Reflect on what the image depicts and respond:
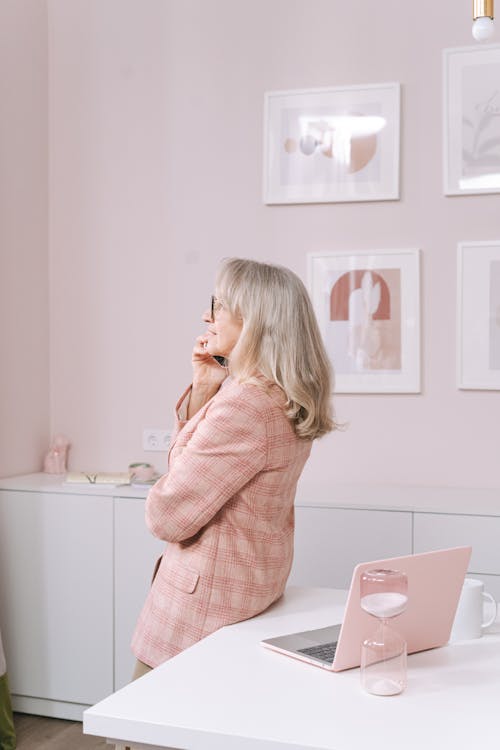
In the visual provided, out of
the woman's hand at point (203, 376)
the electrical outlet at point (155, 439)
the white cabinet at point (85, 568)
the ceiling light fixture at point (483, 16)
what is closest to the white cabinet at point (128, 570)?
the white cabinet at point (85, 568)

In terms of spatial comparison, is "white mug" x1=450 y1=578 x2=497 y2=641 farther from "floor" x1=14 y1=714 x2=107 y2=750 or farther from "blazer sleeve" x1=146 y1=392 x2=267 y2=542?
"floor" x1=14 y1=714 x2=107 y2=750

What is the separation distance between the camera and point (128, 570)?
309 centimetres

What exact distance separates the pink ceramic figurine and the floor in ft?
3.03

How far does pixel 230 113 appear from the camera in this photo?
345 cm

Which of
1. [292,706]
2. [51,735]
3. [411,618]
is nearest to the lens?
[292,706]

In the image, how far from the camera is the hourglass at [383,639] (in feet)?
4.33

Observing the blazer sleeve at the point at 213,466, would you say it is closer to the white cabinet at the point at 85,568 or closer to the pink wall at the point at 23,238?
the white cabinet at the point at 85,568

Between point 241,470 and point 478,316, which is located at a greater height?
point 478,316

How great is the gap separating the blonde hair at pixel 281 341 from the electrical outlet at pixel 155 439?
169 cm

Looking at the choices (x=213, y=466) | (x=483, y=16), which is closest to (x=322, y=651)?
(x=213, y=466)

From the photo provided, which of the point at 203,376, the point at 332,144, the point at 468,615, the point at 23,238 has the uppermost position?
the point at 332,144

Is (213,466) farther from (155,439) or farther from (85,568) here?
(155,439)

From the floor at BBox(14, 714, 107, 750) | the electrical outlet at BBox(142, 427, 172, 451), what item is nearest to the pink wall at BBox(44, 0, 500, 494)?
the electrical outlet at BBox(142, 427, 172, 451)

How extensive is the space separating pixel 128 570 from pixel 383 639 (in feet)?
6.16
